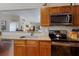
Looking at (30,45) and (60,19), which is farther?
(60,19)

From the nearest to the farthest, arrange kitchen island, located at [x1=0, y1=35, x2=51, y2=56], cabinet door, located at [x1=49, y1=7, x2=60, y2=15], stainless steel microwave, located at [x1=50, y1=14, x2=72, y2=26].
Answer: kitchen island, located at [x1=0, y1=35, x2=51, y2=56] < cabinet door, located at [x1=49, y1=7, x2=60, y2=15] < stainless steel microwave, located at [x1=50, y1=14, x2=72, y2=26]

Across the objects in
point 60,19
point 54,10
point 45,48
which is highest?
point 54,10

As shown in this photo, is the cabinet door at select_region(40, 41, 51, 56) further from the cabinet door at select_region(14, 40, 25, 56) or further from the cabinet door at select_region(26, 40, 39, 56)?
the cabinet door at select_region(14, 40, 25, 56)

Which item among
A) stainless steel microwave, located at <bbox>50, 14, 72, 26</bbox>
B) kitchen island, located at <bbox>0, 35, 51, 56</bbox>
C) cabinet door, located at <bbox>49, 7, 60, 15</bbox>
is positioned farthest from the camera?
stainless steel microwave, located at <bbox>50, 14, 72, 26</bbox>

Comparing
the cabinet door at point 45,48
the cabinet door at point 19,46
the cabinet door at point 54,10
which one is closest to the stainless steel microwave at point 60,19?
the cabinet door at point 54,10

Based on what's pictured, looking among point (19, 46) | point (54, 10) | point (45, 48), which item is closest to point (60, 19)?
point (54, 10)

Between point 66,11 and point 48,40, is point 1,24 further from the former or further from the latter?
point 66,11

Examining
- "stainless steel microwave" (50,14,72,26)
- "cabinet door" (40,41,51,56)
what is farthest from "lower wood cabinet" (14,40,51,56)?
"stainless steel microwave" (50,14,72,26)

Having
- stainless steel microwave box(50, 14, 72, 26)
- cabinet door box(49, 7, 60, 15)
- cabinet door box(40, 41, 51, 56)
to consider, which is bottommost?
cabinet door box(40, 41, 51, 56)

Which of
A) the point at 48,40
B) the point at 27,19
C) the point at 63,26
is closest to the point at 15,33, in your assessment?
the point at 27,19

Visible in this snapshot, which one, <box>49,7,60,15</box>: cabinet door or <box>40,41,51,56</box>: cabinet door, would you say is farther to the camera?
<box>49,7,60,15</box>: cabinet door

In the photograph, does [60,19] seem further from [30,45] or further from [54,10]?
[30,45]

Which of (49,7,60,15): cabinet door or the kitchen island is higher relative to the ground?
(49,7,60,15): cabinet door

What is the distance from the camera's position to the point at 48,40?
1.40 meters
